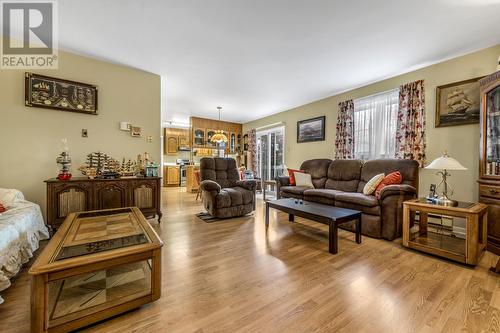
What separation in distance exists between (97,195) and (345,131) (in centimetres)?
442

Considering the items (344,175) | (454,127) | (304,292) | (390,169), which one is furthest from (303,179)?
(304,292)

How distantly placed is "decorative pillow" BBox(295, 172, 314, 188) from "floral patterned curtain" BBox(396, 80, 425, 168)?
1560 mm

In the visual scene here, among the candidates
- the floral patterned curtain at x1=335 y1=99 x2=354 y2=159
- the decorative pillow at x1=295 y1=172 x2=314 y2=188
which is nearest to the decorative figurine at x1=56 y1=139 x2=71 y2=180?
the decorative pillow at x1=295 y1=172 x2=314 y2=188

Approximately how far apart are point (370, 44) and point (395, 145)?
5.84ft

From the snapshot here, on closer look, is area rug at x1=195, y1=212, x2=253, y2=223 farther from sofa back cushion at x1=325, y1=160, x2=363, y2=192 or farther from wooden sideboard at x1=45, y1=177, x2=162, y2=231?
sofa back cushion at x1=325, y1=160, x2=363, y2=192

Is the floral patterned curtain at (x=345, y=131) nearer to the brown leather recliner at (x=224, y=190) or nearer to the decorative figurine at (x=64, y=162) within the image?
the brown leather recliner at (x=224, y=190)

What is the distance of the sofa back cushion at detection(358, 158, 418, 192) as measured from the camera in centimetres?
306

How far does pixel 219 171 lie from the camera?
4.16m

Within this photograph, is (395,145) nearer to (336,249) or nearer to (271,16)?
(336,249)

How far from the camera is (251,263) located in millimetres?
2039

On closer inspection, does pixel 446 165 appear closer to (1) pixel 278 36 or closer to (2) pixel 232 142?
(1) pixel 278 36

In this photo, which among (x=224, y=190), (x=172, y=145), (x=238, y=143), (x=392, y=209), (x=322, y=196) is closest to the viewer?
(x=392, y=209)

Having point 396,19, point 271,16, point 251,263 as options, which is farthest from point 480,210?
point 271,16

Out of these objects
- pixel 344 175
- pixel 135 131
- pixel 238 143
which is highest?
pixel 238 143
